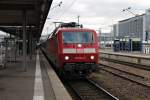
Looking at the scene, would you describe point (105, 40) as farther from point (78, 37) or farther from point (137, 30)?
point (78, 37)

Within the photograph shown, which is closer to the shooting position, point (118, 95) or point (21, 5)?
point (118, 95)

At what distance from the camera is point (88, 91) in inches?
607

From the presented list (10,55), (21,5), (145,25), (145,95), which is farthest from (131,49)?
(145,95)

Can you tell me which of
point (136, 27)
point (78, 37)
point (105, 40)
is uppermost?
point (136, 27)

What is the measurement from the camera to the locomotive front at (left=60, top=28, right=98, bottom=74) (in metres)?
17.8

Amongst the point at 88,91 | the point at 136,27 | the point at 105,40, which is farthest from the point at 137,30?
the point at 88,91

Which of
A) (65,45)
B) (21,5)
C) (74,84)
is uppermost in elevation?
(21,5)

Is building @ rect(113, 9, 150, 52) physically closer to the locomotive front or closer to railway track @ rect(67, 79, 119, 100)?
the locomotive front

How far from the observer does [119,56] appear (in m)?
44.6

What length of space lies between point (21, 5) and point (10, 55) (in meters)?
10.3

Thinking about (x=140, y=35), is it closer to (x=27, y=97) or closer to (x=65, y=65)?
(x=65, y=65)

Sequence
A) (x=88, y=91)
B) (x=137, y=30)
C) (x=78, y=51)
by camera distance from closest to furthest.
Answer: (x=88, y=91) < (x=78, y=51) < (x=137, y=30)

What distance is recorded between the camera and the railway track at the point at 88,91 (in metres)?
13.6

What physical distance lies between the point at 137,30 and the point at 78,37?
6616 cm
